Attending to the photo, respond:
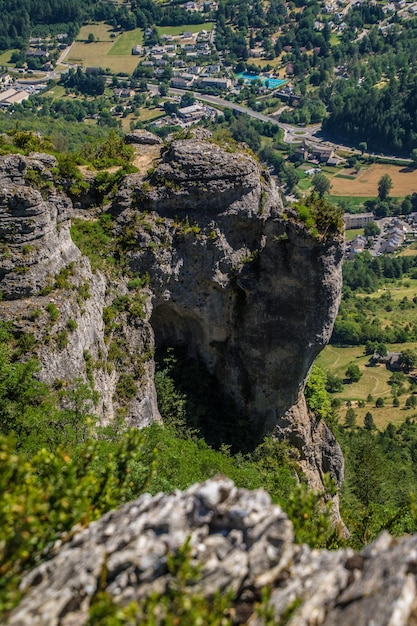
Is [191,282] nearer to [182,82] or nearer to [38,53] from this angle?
[182,82]

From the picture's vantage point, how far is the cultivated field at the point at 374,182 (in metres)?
149

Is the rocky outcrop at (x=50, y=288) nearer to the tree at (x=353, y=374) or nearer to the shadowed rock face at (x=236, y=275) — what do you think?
the shadowed rock face at (x=236, y=275)

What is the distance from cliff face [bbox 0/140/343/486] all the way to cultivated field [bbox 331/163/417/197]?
116m

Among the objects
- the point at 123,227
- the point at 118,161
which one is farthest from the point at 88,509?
the point at 118,161

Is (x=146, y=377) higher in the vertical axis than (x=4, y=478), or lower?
lower

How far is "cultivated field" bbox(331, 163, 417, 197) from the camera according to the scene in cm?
14900

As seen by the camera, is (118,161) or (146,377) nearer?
(146,377)

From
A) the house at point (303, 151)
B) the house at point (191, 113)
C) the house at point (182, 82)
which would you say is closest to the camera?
the house at point (191, 113)

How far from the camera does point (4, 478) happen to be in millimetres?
14555

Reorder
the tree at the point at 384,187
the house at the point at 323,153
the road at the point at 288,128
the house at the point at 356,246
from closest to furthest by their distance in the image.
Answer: the house at the point at 356,246, the tree at the point at 384,187, the house at the point at 323,153, the road at the point at 288,128

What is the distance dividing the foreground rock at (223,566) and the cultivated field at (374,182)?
138529 millimetres

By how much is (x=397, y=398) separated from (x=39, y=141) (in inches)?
2550

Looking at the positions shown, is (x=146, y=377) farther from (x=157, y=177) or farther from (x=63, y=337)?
(x=157, y=177)

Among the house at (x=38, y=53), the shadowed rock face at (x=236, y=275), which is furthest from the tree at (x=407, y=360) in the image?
the house at (x=38, y=53)
